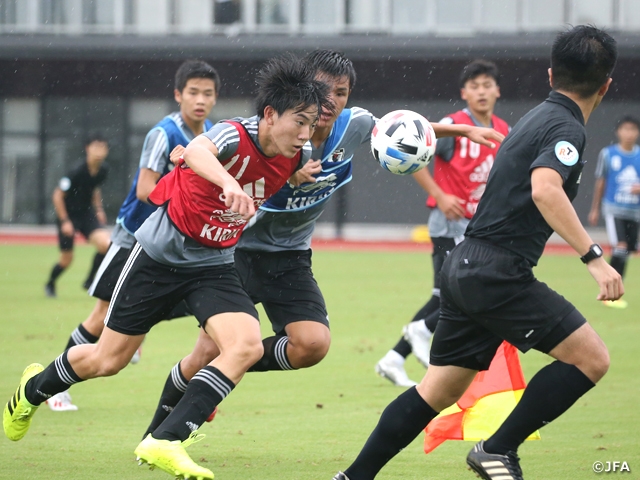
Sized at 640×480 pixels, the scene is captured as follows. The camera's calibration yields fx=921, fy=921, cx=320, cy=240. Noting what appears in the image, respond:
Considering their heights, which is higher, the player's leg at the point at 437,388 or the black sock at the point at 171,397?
the player's leg at the point at 437,388

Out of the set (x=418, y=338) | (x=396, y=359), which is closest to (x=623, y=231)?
(x=418, y=338)

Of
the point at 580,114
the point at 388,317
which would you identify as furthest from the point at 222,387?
the point at 388,317

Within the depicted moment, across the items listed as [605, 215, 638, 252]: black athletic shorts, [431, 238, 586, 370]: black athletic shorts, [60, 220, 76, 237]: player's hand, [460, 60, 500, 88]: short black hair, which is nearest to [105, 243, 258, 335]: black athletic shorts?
[431, 238, 586, 370]: black athletic shorts

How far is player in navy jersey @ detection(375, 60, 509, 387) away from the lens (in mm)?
7145

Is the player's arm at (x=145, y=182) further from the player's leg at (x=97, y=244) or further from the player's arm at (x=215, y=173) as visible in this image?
the player's leg at (x=97, y=244)

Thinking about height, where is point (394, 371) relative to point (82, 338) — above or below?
below

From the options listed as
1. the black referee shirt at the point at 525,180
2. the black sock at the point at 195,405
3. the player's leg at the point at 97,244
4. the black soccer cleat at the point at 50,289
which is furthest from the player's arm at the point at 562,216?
the black soccer cleat at the point at 50,289

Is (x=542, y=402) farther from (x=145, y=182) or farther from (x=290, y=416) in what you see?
(x=145, y=182)

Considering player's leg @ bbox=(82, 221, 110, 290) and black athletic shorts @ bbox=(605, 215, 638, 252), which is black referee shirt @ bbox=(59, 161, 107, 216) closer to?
player's leg @ bbox=(82, 221, 110, 290)

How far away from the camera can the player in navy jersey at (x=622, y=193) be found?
12.4 m

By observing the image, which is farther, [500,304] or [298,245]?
[298,245]

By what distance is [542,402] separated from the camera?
391 cm

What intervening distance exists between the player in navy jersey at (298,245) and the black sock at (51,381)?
551 millimetres

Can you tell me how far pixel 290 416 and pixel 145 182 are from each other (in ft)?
5.86
